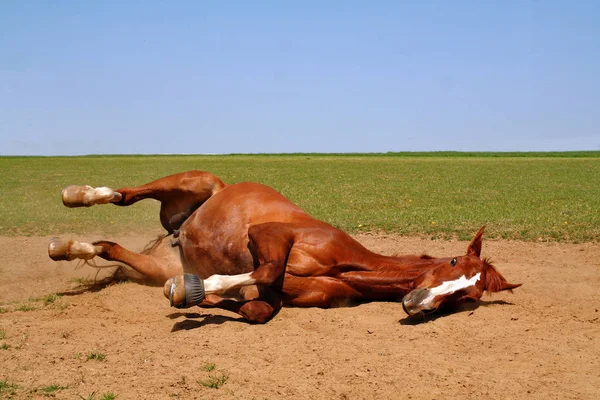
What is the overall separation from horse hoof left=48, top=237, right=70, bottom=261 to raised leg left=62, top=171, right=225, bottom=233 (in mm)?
556

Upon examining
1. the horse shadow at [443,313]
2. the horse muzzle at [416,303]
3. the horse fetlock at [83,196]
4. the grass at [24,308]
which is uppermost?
the horse fetlock at [83,196]

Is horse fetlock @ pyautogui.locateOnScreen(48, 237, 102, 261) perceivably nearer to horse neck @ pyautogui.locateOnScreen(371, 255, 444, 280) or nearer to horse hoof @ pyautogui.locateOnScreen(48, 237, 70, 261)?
horse hoof @ pyautogui.locateOnScreen(48, 237, 70, 261)

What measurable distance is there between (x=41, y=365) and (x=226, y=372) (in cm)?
128

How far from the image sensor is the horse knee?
5.54m

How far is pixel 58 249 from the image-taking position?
7.14 m

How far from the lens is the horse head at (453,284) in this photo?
206 inches

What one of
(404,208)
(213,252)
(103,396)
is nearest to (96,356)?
(103,396)

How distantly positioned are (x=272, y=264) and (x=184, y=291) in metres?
0.81

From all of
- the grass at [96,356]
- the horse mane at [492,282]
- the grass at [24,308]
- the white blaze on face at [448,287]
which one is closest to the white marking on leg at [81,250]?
the grass at [24,308]

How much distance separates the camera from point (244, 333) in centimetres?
519

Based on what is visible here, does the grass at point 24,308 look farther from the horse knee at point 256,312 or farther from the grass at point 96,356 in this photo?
the horse knee at point 256,312

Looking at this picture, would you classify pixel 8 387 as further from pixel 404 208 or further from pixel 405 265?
pixel 404 208

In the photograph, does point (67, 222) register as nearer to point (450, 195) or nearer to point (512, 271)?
point (512, 271)

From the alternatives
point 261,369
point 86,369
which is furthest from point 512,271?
point 86,369
